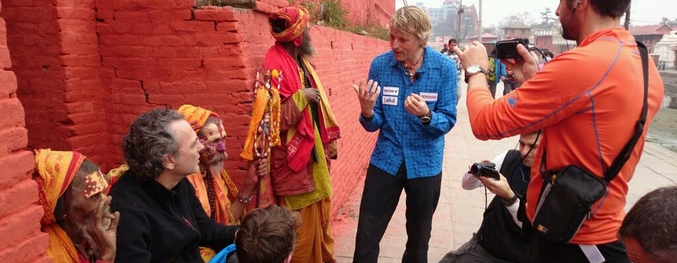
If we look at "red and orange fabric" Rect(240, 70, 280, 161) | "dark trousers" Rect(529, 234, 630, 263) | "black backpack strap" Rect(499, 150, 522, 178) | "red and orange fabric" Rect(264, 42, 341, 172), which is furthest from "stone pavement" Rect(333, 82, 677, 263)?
"red and orange fabric" Rect(240, 70, 280, 161)

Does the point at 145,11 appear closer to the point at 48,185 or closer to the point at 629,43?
the point at 48,185

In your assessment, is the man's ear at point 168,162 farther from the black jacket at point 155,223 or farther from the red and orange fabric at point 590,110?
the red and orange fabric at point 590,110

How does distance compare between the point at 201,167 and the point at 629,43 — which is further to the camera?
the point at 201,167

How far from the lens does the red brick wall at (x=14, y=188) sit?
149cm

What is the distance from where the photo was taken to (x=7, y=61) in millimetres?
1545

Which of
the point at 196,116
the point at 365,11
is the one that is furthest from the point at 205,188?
the point at 365,11

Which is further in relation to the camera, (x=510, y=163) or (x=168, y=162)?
(x=510, y=163)

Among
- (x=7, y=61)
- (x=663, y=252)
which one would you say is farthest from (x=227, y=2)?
(x=663, y=252)

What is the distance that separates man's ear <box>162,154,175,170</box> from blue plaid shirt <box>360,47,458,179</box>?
1.25 metres

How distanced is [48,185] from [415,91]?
2.02 metres

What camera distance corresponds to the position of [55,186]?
1814 mm

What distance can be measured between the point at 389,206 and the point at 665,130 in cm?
1537

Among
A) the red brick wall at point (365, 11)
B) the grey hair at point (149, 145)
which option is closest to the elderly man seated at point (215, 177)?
the grey hair at point (149, 145)

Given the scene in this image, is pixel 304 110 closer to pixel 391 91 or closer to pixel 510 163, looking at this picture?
pixel 391 91
